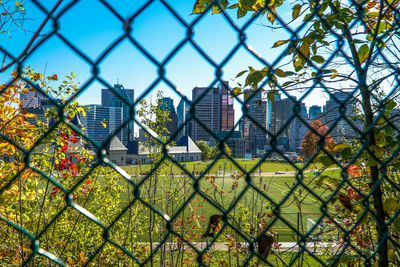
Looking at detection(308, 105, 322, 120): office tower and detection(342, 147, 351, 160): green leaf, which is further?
detection(308, 105, 322, 120): office tower

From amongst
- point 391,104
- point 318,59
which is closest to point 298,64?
point 318,59

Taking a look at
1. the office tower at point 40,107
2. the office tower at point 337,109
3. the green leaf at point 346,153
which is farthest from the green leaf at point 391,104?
the office tower at point 40,107

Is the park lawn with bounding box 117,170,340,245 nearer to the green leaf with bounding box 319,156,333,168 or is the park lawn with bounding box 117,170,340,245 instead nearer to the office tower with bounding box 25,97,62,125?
the green leaf with bounding box 319,156,333,168

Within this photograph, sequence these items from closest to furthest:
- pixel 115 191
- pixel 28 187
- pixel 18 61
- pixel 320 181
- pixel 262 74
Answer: pixel 18 61
pixel 262 74
pixel 320 181
pixel 28 187
pixel 115 191

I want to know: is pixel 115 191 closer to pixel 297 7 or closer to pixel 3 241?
pixel 3 241

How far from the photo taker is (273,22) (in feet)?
3.43

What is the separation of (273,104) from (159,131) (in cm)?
270

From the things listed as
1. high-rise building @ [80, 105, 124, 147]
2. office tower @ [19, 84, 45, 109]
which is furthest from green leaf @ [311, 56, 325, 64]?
office tower @ [19, 84, 45, 109]

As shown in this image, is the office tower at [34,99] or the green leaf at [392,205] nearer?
the green leaf at [392,205]

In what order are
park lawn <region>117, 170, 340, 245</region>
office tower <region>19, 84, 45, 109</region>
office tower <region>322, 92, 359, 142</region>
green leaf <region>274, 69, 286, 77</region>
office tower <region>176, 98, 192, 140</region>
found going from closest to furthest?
office tower <region>176, 98, 192, 140</region> < office tower <region>322, 92, 359, 142</region> < green leaf <region>274, 69, 286, 77</region> < park lawn <region>117, 170, 340, 245</region> < office tower <region>19, 84, 45, 109</region>

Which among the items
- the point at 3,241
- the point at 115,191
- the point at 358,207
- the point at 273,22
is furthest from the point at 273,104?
the point at 115,191

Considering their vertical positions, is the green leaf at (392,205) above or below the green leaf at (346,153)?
below

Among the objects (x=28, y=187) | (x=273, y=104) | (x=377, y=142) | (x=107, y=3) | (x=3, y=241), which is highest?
(x=107, y=3)

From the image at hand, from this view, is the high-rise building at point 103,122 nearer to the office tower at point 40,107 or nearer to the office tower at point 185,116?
the office tower at point 40,107
